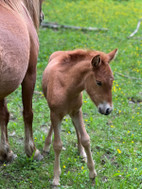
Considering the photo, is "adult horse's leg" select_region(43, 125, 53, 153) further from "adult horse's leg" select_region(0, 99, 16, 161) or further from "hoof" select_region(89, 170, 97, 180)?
"hoof" select_region(89, 170, 97, 180)

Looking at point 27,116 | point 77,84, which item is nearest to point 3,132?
point 27,116

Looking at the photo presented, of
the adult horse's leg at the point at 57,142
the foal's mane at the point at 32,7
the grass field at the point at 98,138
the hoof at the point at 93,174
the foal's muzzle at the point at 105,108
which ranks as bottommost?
the grass field at the point at 98,138

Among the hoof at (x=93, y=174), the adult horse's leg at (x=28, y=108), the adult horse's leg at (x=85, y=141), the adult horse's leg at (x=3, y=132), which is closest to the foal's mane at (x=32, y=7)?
the adult horse's leg at (x=28, y=108)

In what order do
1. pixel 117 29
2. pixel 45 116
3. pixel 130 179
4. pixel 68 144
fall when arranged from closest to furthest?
1. pixel 130 179
2. pixel 68 144
3. pixel 45 116
4. pixel 117 29

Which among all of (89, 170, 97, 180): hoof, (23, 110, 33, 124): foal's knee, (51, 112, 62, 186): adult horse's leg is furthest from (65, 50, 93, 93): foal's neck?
(89, 170, 97, 180): hoof

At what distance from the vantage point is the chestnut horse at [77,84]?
10.0 feet

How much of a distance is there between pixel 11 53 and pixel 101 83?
3.42ft

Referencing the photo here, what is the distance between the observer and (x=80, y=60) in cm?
329

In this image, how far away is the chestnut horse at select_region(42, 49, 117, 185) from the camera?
10.0 feet

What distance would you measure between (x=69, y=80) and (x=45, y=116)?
6.52ft

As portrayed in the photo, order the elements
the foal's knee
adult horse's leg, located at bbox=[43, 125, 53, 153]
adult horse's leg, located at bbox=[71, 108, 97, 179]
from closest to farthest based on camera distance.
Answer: adult horse's leg, located at bbox=[71, 108, 97, 179], the foal's knee, adult horse's leg, located at bbox=[43, 125, 53, 153]

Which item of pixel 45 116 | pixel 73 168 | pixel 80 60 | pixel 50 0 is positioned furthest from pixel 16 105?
pixel 50 0

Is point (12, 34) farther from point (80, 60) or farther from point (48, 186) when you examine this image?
point (48, 186)

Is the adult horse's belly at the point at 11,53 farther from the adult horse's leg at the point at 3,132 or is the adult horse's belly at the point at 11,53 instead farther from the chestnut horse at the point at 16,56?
the adult horse's leg at the point at 3,132
